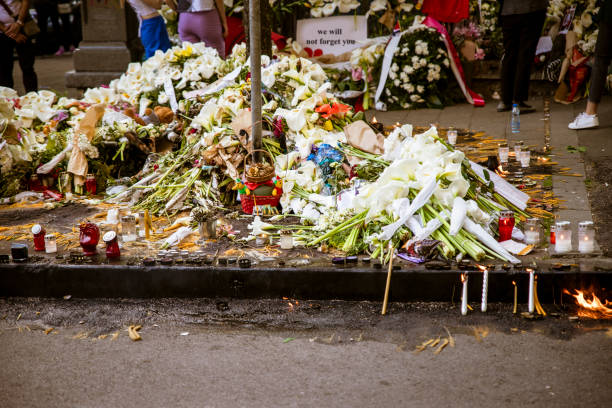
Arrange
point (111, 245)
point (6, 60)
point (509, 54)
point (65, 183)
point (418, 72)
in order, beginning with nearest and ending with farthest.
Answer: point (111, 245) → point (65, 183) → point (509, 54) → point (418, 72) → point (6, 60)

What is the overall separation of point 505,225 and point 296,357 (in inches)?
68.9

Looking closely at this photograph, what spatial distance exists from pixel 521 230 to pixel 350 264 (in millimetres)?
1262

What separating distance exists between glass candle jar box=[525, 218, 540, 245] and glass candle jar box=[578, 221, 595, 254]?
10.9 inches

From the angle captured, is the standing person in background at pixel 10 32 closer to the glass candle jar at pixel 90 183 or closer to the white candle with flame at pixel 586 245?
the glass candle jar at pixel 90 183

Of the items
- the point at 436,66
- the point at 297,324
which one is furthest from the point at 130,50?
the point at 297,324

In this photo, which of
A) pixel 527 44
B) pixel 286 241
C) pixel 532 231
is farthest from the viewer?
pixel 527 44

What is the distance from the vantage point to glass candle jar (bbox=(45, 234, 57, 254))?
195 inches

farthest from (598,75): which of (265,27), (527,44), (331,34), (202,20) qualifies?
(202,20)

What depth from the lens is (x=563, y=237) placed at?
4438 mm

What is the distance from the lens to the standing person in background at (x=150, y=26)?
955 centimetres

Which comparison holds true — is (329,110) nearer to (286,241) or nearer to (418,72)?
(286,241)

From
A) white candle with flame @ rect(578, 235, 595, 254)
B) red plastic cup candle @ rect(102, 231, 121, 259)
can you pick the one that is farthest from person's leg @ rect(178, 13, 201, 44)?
white candle with flame @ rect(578, 235, 595, 254)

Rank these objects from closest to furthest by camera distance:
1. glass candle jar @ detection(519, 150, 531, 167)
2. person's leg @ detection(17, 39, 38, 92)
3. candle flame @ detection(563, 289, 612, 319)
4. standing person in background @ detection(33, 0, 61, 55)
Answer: candle flame @ detection(563, 289, 612, 319) → glass candle jar @ detection(519, 150, 531, 167) → person's leg @ detection(17, 39, 38, 92) → standing person in background @ detection(33, 0, 61, 55)

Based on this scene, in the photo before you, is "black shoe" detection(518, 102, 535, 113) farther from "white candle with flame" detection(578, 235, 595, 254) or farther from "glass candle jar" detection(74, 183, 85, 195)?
"glass candle jar" detection(74, 183, 85, 195)
